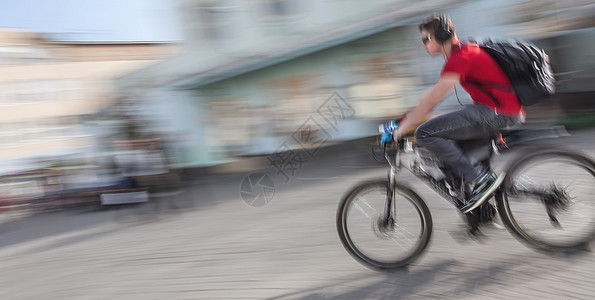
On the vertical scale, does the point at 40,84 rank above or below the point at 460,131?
above

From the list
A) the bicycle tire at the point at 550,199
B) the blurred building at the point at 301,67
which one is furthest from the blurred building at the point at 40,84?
the bicycle tire at the point at 550,199

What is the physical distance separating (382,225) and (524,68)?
4.41 feet

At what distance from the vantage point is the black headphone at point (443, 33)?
10.9 feet

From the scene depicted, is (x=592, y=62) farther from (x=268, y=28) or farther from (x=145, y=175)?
(x=145, y=175)

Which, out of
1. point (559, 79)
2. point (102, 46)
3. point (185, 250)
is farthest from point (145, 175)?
point (102, 46)

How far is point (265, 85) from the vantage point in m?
13.4

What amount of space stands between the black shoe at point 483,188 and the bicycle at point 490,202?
5 cm

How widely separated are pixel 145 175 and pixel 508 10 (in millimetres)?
7827

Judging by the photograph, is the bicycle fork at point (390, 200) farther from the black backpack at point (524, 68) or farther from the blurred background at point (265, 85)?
the blurred background at point (265, 85)

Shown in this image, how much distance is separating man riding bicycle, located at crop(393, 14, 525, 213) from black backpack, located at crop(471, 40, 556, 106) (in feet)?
0.14

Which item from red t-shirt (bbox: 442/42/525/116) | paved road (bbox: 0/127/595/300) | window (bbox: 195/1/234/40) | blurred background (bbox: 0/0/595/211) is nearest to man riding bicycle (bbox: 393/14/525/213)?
red t-shirt (bbox: 442/42/525/116)

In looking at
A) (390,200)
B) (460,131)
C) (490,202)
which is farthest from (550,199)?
(390,200)

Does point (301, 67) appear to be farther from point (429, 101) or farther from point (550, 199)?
point (550, 199)

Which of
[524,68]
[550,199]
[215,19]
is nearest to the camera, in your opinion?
[524,68]
